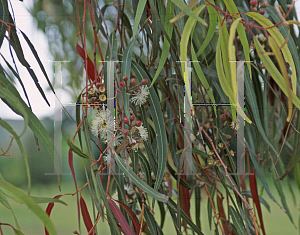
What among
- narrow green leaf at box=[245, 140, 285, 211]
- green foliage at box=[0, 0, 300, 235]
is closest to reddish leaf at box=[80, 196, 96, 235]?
green foliage at box=[0, 0, 300, 235]

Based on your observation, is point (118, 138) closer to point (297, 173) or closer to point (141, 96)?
point (141, 96)

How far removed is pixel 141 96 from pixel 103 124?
0.11 m

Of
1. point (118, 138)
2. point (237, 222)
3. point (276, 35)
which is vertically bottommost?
point (237, 222)

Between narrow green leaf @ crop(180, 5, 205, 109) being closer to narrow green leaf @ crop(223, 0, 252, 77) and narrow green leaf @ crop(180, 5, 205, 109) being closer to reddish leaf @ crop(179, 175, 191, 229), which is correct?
narrow green leaf @ crop(223, 0, 252, 77)

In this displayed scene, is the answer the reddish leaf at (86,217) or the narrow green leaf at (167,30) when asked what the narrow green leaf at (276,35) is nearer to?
the narrow green leaf at (167,30)

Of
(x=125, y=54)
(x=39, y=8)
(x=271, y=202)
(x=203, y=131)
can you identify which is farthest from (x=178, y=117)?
(x=39, y=8)

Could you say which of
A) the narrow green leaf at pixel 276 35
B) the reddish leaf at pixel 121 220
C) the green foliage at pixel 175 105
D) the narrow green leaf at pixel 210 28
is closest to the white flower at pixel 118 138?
the green foliage at pixel 175 105

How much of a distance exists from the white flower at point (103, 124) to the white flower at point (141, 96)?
0.07 meters

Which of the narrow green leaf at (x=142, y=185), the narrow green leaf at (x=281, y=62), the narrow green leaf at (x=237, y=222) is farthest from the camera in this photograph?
the narrow green leaf at (x=237, y=222)

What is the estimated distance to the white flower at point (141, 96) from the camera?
596 mm

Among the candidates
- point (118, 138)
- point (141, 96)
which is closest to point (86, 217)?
point (118, 138)

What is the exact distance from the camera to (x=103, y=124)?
1.96 ft

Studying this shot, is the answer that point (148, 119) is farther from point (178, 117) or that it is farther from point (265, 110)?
point (265, 110)

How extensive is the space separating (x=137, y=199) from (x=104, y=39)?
44cm
